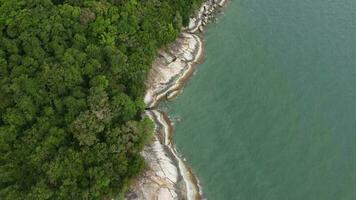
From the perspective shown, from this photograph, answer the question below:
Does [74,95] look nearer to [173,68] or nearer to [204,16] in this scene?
[173,68]

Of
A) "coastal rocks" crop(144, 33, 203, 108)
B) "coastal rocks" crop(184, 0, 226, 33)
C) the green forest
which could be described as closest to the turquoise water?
"coastal rocks" crop(184, 0, 226, 33)

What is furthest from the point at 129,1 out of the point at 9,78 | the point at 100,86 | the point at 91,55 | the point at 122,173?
the point at 122,173

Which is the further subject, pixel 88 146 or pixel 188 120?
pixel 188 120

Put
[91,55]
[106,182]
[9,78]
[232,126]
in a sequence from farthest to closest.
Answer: [232,126] < [91,55] < [9,78] < [106,182]

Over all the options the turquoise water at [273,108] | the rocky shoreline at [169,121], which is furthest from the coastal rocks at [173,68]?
the turquoise water at [273,108]

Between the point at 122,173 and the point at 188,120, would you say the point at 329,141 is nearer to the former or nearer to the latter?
the point at 188,120

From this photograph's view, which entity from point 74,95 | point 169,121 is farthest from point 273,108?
point 74,95

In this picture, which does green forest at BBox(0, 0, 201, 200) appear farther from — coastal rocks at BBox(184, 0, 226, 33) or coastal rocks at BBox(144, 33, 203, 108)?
coastal rocks at BBox(184, 0, 226, 33)

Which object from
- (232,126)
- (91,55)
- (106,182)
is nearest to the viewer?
(106,182)
